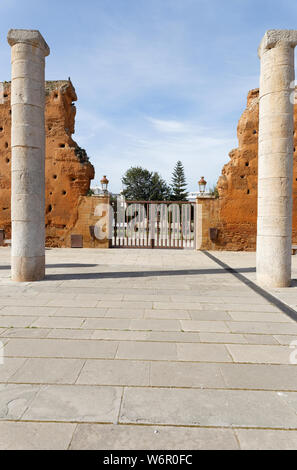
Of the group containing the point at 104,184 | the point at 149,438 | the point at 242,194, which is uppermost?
the point at 104,184

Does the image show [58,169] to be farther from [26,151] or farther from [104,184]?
[26,151]

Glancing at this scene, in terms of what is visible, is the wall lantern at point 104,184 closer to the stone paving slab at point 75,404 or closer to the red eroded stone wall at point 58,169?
the red eroded stone wall at point 58,169

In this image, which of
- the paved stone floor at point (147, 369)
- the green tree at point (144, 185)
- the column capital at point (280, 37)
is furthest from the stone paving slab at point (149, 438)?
the green tree at point (144, 185)

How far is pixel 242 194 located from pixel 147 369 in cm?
1040

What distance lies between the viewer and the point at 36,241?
6.56m

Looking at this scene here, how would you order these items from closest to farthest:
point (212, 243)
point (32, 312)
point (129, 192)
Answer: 1. point (32, 312)
2. point (212, 243)
3. point (129, 192)

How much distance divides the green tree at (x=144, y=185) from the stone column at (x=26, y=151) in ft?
124

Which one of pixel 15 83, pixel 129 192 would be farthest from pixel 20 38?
A: pixel 129 192

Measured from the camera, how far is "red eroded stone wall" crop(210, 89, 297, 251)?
12.2 meters

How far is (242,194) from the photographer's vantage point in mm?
12352

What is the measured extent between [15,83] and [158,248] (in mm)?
8151

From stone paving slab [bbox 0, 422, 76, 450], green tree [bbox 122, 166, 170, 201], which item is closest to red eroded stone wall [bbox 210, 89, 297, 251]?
stone paving slab [bbox 0, 422, 76, 450]

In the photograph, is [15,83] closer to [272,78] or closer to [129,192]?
[272,78]

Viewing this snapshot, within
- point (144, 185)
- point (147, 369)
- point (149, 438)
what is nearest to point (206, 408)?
point (149, 438)
